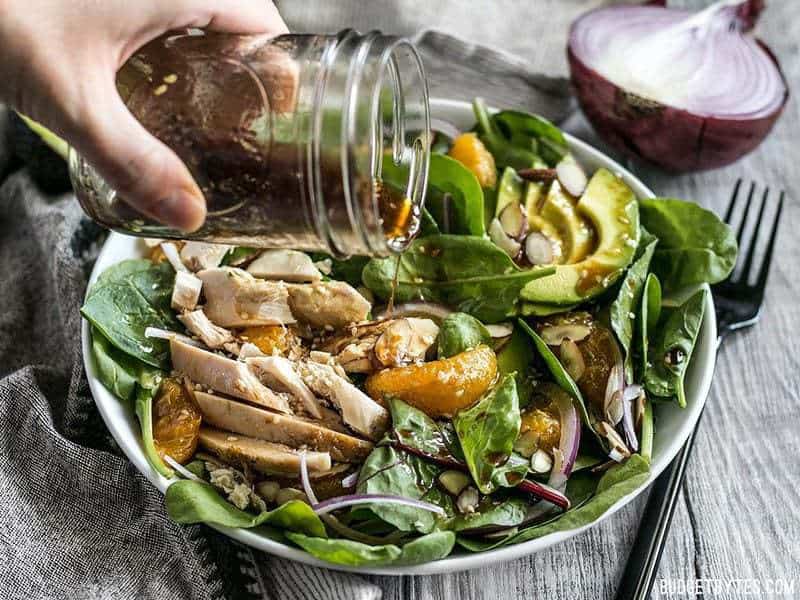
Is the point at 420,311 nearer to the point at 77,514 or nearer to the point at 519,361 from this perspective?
the point at 519,361

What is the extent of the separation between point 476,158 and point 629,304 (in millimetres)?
637

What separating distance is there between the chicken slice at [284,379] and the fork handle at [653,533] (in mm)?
824

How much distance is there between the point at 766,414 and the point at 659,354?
1.73 ft

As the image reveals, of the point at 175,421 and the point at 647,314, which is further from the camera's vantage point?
the point at 647,314

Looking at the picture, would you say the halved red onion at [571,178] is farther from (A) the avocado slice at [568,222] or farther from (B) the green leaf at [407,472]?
(B) the green leaf at [407,472]

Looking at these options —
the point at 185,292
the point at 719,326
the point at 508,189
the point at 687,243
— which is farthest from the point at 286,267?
the point at 719,326

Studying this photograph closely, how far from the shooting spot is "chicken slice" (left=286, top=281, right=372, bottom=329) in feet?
7.30

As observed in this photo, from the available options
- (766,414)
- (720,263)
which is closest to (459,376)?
(720,263)

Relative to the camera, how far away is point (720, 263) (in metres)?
2.40

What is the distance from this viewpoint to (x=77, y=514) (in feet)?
6.88

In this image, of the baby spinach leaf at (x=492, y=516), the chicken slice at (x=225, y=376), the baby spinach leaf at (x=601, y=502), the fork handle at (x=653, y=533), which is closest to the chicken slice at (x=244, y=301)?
the chicken slice at (x=225, y=376)

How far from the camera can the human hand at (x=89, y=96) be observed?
1548mm

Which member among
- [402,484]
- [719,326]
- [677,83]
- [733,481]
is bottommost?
[733,481]

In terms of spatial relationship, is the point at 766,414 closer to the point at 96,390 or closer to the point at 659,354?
the point at 659,354
